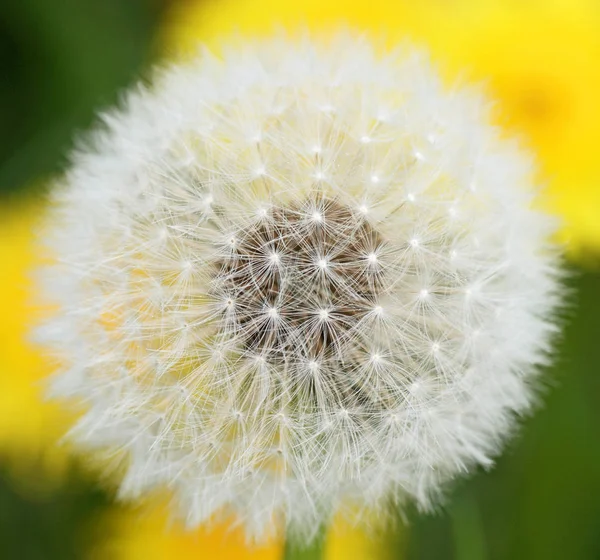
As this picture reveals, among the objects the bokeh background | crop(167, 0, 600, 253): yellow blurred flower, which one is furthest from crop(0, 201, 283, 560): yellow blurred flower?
crop(167, 0, 600, 253): yellow blurred flower

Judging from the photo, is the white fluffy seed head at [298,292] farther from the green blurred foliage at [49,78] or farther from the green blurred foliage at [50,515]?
the green blurred foliage at [49,78]

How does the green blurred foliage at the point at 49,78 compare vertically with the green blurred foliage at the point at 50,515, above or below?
above

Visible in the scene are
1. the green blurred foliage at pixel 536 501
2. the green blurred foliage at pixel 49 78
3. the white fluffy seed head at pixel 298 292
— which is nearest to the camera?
the white fluffy seed head at pixel 298 292

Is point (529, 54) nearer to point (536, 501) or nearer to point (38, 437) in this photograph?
point (536, 501)

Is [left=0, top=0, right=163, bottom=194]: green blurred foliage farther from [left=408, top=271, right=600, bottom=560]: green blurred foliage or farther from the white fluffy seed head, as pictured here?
[left=408, top=271, right=600, bottom=560]: green blurred foliage

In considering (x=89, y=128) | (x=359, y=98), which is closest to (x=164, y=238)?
(x=359, y=98)

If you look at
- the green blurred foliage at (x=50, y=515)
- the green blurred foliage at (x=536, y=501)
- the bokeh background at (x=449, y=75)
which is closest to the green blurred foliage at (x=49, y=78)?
the bokeh background at (x=449, y=75)
